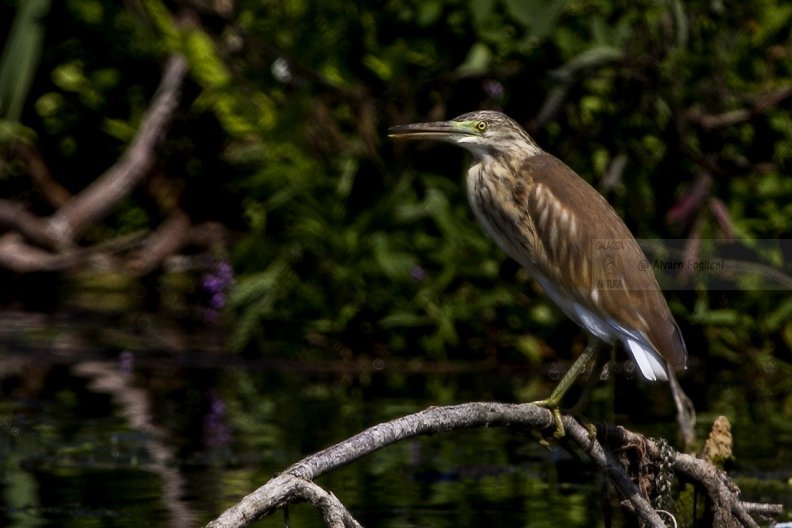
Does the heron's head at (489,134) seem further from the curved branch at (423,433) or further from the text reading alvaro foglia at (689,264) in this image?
the text reading alvaro foglia at (689,264)

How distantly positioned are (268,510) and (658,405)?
5614 millimetres

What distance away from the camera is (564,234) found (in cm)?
533

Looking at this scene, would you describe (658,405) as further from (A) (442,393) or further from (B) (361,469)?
(B) (361,469)

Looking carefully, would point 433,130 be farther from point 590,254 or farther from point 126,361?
point 126,361

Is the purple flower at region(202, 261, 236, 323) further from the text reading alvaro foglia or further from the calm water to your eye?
the text reading alvaro foglia

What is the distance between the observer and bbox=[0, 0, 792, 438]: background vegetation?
950 cm

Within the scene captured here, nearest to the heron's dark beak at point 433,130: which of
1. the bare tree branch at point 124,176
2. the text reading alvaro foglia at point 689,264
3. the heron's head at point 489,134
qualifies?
the heron's head at point 489,134

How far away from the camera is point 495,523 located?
5844 millimetres

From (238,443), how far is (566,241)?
2761 millimetres

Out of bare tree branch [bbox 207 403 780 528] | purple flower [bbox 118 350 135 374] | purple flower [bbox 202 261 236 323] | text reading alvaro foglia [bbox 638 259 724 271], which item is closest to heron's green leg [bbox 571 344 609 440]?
bare tree branch [bbox 207 403 780 528]

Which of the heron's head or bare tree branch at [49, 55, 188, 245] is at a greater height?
bare tree branch at [49, 55, 188, 245]

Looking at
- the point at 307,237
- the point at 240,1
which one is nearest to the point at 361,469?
the point at 307,237

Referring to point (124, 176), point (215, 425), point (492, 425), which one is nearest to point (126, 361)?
point (215, 425)

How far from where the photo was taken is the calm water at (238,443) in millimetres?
6070
